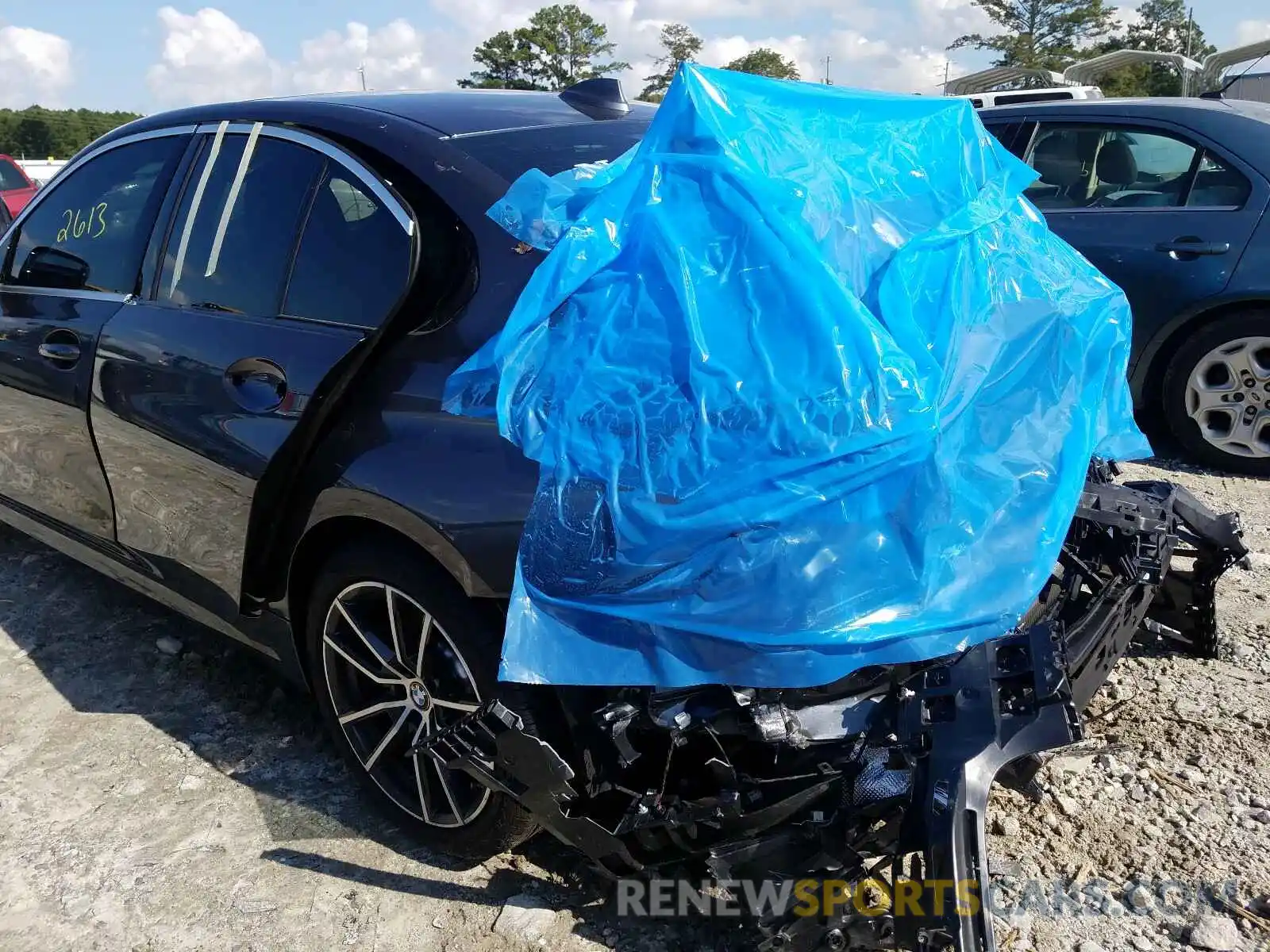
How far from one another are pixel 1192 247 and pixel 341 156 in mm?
3973

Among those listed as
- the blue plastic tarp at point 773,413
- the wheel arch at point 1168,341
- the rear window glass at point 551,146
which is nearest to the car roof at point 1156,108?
the wheel arch at point 1168,341

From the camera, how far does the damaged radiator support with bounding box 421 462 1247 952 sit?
1.85 metres

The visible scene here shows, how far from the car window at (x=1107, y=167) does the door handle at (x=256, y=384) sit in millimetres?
4042

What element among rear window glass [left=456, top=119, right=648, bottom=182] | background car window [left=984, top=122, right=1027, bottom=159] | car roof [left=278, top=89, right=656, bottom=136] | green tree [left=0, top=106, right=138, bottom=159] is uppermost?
car roof [left=278, top=89, right=656, bottom=136]

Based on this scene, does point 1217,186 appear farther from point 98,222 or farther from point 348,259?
point 98,222

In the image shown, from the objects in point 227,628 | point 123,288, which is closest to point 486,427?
point 227,628

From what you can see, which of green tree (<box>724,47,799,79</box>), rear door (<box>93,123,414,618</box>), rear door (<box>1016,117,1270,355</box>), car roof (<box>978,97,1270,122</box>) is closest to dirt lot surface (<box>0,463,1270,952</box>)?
rear door (<box>93,123,414,618</box>)

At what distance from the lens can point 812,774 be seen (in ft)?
6.45

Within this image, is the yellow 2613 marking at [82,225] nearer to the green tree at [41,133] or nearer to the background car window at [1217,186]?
the background car window at [1217,186]

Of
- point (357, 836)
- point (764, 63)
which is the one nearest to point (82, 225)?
point (357, 836)

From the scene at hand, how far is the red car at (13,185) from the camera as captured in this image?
42.5 feet

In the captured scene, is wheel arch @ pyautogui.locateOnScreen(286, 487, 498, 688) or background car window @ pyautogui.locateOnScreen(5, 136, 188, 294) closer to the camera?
wheel arch @ pyautogui.locateOnScreen(286, 487, 498, 688)

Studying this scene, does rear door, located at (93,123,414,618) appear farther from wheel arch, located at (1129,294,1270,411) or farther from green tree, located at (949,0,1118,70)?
green tree, located at (949,0,1118,70)

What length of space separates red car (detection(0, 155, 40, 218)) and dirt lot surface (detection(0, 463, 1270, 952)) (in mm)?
11570
